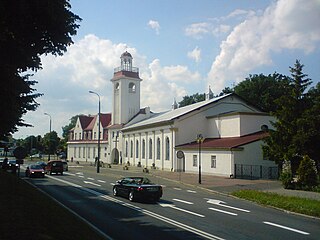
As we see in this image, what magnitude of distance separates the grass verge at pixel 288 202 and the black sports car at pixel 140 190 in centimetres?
550

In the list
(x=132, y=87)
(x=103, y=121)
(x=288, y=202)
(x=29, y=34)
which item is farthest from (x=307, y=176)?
(x=103, y=121)

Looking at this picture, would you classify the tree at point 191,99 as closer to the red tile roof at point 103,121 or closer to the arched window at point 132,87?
the red tile roof at point 103,121

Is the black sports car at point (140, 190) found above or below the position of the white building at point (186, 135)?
below

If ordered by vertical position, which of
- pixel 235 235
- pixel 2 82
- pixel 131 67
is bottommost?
pixel 235 235

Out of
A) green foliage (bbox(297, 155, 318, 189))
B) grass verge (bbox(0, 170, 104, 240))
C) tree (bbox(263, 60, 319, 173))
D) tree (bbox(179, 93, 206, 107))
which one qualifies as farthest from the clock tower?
grass verge (bbox(0, 170, 104, 240))

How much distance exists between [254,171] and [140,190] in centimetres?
2017

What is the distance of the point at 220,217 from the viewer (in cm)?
1473

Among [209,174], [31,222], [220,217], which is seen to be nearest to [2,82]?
[31,222]

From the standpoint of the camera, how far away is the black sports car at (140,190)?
62.2 ft

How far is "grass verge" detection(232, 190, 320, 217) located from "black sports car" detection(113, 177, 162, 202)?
5.50 metres

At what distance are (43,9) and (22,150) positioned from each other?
2044 cm

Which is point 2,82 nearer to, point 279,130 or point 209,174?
point 279,130

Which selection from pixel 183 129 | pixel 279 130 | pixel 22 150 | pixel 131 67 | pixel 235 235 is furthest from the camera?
pixel 131 67

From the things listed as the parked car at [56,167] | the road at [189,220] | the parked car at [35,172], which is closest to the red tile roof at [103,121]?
the parked car at [56,167]
